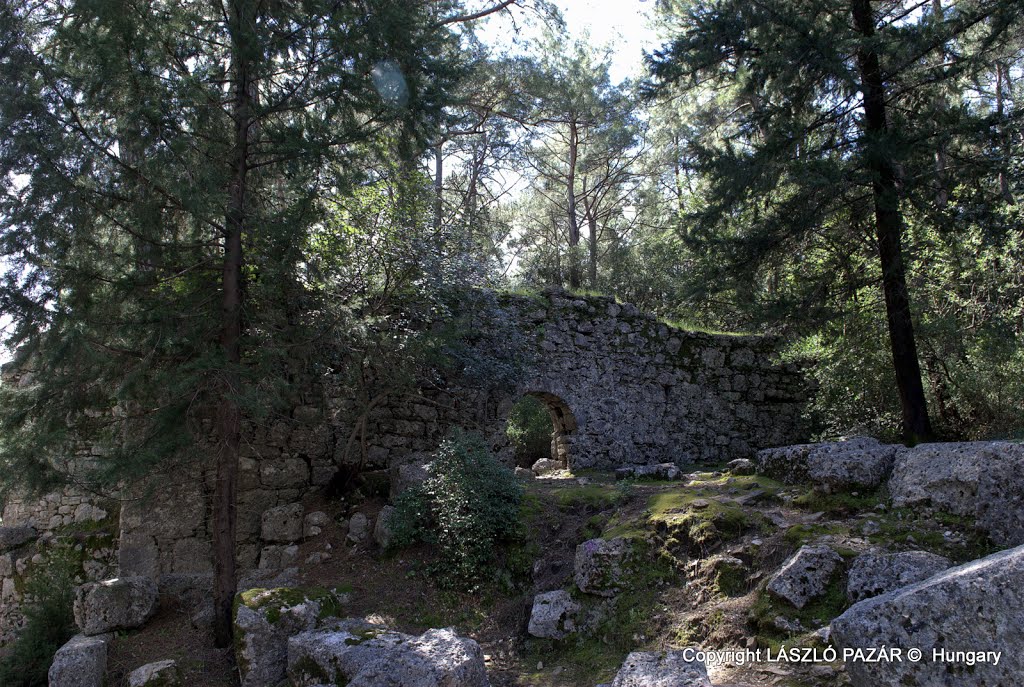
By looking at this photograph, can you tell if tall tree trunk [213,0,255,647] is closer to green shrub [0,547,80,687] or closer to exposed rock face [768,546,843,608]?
green shrub [0,547,80,687]

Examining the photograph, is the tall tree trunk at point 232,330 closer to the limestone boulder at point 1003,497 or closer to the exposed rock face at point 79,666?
the exposed rock face at point 79,666

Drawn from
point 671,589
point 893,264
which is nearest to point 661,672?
point 671,589

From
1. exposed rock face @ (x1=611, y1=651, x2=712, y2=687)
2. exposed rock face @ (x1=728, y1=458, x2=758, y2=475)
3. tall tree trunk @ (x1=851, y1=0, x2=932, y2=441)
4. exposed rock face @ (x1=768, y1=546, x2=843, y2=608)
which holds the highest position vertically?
tall tree trunk @ (x1=851, y1=0, x2=932, y2=441)

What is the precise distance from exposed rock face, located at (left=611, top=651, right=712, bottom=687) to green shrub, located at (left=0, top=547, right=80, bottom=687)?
17.7 feet

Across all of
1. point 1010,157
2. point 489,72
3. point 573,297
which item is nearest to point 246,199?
point 573,297

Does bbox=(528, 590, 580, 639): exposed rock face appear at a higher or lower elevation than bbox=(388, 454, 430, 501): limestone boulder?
lower

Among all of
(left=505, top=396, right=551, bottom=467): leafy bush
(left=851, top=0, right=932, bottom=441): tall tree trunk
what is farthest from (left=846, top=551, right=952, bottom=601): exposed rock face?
(left=505, top=396, right=551, bottom=467): leafy bush

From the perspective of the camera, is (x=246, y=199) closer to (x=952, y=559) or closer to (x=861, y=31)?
(x=952, y=559)

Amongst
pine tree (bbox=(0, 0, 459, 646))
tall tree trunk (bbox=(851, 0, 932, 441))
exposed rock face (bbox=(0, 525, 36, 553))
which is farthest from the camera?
exposed rock face (bbox=(0, 525, 36, 553))

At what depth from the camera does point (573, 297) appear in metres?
11.4

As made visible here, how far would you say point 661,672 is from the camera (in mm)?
3559

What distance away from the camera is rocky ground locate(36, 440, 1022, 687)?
12.5 ft

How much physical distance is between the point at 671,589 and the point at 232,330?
418 cm

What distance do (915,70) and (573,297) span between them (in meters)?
5.38
